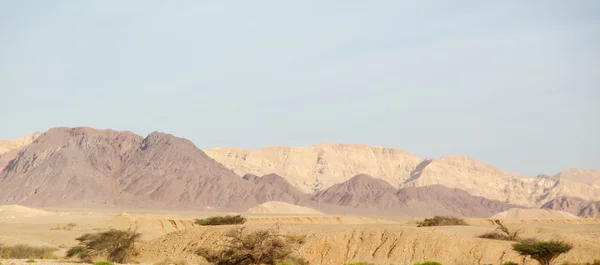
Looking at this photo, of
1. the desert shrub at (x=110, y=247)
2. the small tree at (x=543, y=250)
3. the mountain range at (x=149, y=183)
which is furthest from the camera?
the mountain range at (x=149, y=183)

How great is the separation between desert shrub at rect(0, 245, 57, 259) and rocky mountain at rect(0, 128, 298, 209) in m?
101

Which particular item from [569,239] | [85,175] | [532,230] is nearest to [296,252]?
[569,239]

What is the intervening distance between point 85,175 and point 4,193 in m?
17.6

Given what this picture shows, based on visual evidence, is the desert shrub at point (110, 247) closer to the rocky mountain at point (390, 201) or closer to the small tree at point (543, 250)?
the small tree at point (543, 250)

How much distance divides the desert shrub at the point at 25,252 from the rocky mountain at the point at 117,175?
101m

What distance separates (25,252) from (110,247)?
30.3 ft

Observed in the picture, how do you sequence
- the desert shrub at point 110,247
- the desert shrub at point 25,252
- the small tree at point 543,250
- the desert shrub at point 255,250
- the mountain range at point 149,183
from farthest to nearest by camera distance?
the mountain range at point 149,183, the desert shrub at point 25,252, the desert shrub at point 110,247, the desert shrub at point 255,250, the small tree at point 543,250

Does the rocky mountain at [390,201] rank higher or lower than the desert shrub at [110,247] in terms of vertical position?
higher

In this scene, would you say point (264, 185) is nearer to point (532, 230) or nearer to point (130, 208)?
point (130, 208)

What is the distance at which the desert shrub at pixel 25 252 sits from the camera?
158 ft

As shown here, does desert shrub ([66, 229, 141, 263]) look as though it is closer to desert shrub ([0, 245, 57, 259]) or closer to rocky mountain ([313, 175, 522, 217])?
desert shrub ([0, 245, 57, 259])

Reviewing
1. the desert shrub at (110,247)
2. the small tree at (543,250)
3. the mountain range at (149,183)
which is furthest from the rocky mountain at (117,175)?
the small tree at (543,250)

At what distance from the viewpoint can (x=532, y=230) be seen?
56.4 meters

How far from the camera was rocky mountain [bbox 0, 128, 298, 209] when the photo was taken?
159m
